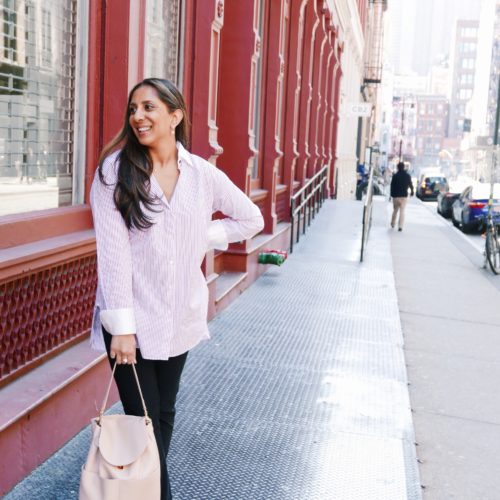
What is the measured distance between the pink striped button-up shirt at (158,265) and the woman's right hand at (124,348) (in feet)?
0.08

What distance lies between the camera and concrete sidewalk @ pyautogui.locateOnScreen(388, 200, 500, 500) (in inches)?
180

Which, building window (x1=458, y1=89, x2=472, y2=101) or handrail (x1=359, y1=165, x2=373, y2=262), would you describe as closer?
handrail (x1=359, y1=165, x2=373, y2=262)

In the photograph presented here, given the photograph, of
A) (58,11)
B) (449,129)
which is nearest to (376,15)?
(58,11)

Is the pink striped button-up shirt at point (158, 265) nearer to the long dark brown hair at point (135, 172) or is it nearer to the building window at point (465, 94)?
the long dark brown hair at point (135, 172)

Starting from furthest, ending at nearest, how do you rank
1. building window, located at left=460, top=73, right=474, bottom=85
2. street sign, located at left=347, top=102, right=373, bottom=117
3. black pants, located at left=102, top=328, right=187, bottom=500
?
building window, located at left=460, top=73, right=474, bottom=85 < street sign, located at left=347, top=102, right=373, bottom=117 < black pants, located at left=102, top=328, right=187, bottom=500

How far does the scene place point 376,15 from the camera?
57406 mm

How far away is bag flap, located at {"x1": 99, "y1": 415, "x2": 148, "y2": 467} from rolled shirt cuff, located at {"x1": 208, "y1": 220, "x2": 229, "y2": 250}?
0.86 metres

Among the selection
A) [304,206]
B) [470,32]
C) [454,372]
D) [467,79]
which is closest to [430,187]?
[304,206]

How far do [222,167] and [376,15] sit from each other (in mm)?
51422

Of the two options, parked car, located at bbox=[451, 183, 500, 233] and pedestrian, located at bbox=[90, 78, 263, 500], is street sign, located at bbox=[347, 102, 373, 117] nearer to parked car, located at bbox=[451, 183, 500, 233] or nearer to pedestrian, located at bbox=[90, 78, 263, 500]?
parked car, located at bbox=[451, 183, 500, 233]

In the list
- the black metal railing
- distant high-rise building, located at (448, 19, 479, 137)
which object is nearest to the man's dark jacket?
the black metal railing

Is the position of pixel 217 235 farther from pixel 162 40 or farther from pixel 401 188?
pixel 401 188

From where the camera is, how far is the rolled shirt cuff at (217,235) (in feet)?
10.8

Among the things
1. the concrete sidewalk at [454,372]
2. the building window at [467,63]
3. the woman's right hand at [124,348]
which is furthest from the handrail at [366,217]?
the building window at [467,63]
